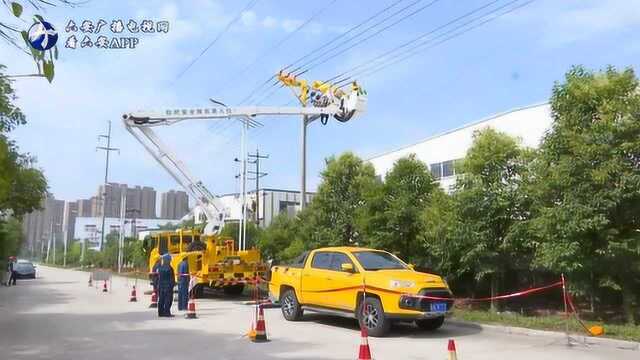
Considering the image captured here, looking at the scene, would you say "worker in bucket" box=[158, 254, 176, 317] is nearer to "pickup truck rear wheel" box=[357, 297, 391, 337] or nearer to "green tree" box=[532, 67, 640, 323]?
"pickup truck rear wheel" box=[357, 297, 391, 337]

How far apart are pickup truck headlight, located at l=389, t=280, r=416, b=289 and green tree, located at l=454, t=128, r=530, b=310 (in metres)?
3.73

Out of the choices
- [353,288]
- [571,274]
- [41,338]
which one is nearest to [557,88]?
[571,274]

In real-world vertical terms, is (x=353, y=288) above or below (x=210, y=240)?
below

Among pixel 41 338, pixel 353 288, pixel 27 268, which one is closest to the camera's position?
pixel 41 338

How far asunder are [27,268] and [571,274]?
40.5 meters

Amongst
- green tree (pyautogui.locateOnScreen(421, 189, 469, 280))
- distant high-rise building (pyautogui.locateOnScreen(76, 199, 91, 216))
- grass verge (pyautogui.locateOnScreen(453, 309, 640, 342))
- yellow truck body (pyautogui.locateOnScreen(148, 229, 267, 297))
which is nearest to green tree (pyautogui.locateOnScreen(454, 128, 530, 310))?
green tree (pyautogui.locateOnScreen(421, 189, 469, 280))

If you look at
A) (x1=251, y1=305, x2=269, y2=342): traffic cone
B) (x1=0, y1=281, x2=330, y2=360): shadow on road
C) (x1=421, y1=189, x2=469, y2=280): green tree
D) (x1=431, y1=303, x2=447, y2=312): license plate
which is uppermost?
(x1=421, y1=189, x2=469, y2=280): green tree

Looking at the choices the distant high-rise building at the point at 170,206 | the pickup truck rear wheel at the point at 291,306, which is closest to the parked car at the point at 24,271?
the pickup truck rear wheel at the point at 291,306

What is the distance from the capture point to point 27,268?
43.6 metres

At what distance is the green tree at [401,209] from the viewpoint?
707 inches

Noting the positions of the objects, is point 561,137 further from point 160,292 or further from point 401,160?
point 160,292

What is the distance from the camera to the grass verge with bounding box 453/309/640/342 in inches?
448

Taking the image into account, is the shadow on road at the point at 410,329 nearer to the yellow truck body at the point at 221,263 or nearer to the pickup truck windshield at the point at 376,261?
the pickup truck windshield at the point at 376,261

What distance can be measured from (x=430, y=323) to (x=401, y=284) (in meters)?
1.75
